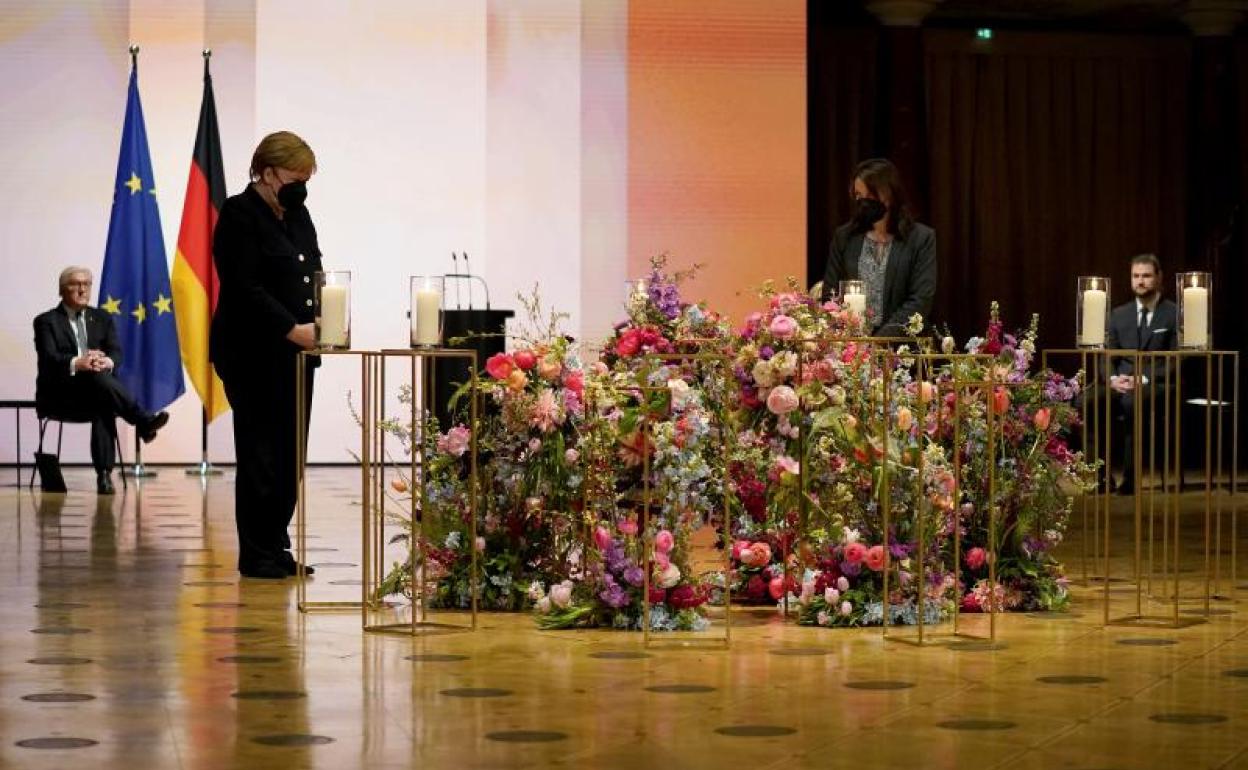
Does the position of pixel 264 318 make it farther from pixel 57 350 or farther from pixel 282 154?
pixel 57 350

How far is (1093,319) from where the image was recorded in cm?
510

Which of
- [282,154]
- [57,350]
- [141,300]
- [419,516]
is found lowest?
[419,516]

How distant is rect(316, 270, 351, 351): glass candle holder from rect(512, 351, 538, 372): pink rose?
0.55 metres

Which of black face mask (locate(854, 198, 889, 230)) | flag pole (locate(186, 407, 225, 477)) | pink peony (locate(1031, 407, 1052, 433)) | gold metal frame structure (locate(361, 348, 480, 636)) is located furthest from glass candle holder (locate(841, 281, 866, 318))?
flag pole (locate(186, 407, 225, 477))

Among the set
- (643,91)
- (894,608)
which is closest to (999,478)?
(894,608)

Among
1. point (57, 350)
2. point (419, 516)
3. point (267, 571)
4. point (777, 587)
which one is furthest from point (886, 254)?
point (57, 350)

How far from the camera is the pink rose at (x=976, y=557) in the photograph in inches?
216

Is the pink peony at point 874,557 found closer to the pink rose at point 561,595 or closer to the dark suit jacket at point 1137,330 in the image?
the pink rose at point 561,595

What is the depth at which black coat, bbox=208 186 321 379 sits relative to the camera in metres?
6.04

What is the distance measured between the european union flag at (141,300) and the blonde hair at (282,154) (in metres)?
5.15

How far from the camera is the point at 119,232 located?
11062 mm

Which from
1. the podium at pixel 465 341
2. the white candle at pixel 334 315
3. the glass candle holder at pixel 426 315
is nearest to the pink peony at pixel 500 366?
the glass candle holder at pixel 426 315

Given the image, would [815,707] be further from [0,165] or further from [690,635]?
[0,165]

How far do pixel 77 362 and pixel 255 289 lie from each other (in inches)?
186
